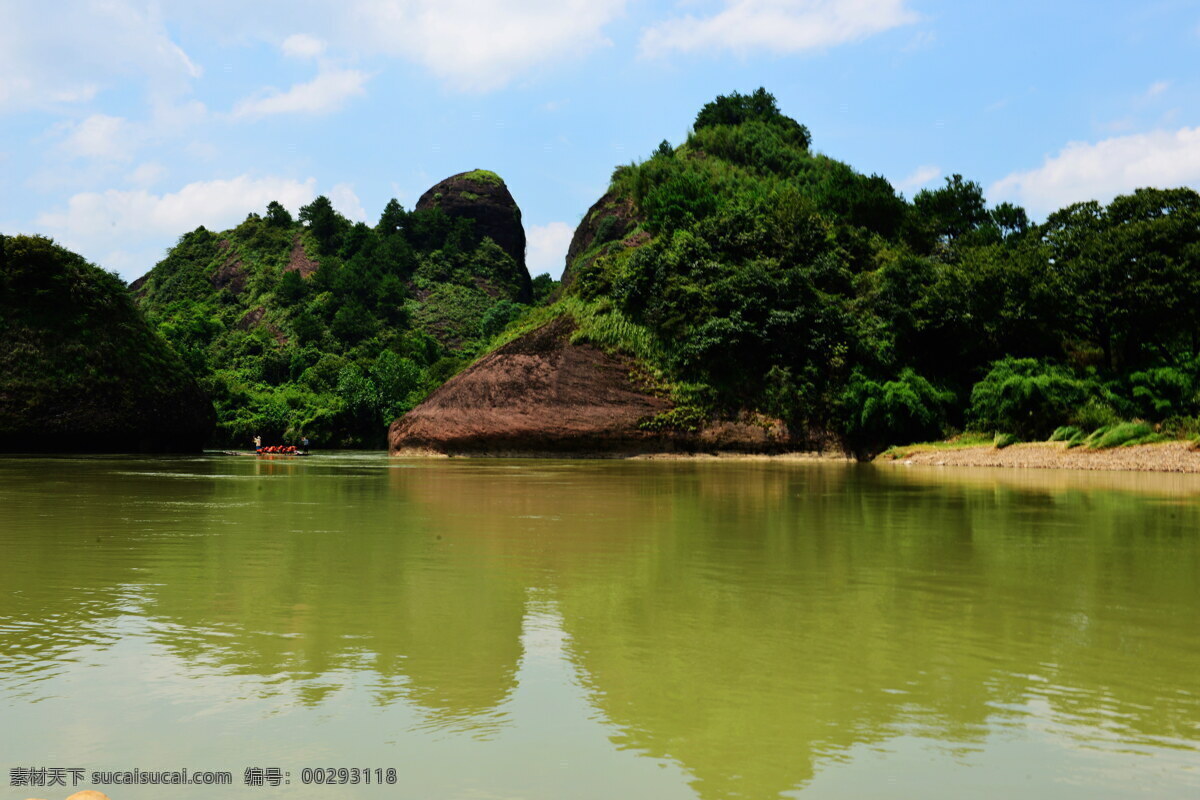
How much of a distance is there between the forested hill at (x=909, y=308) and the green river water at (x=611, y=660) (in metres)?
22.1

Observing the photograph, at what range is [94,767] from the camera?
3426 mm

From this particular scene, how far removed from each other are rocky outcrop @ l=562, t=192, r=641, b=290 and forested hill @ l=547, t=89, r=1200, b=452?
1691 cm

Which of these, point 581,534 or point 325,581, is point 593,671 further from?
point 581,534

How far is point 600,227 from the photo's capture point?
67125mm

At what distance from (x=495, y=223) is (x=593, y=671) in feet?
347

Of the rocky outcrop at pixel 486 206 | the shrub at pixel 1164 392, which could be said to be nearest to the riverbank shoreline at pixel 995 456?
the shrub at pixel 1164 392

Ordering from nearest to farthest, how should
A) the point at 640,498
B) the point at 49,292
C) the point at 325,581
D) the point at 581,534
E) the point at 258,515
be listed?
1. the point at 325,581
2. the point at 581,534
3. the point at 258,515
4. the point at 640,498
5. the point at 49,292

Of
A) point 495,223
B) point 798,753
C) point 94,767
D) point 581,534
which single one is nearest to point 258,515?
point 581,534

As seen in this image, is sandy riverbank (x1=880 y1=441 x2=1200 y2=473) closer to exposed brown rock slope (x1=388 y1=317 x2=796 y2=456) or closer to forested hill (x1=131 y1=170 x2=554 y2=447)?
exposed brown rock slope (x1=388 y1=317 x2=796 y2=456)

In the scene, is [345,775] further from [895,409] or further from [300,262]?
[300,262]

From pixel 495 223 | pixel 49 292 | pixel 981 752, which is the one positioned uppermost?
pixel 495 223

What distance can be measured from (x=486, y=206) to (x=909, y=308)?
77.7 metres

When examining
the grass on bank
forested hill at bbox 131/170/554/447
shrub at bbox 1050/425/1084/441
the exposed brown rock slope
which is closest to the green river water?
the grass on bank

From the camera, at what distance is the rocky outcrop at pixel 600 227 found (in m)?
65.2
